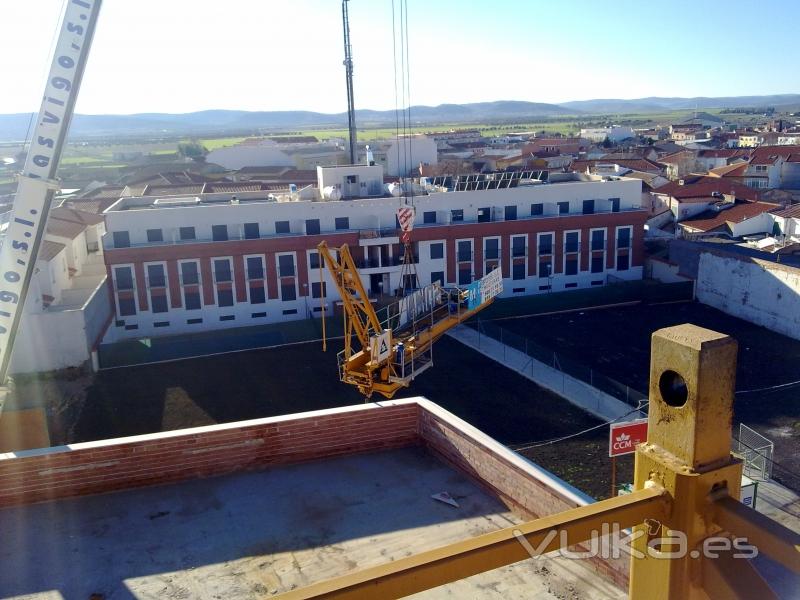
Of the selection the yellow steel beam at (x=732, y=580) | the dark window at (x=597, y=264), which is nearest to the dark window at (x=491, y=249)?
the dark window at (x=597, y=264)

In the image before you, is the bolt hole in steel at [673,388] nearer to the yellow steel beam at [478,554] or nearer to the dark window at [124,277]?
the yellow steel beam at [478,554]

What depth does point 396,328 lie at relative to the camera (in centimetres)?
2750

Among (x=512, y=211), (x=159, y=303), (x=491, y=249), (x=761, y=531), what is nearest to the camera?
(x=761, y=531)

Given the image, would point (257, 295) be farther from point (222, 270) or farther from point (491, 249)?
point (491, 249)

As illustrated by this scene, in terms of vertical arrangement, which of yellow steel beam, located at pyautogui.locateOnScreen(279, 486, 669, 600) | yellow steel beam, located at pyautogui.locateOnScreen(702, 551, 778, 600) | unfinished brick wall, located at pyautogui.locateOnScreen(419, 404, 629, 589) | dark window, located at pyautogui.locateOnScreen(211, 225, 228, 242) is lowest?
dark window, located at pyautogui.locateOnScreen(211, 225, 228, 242)

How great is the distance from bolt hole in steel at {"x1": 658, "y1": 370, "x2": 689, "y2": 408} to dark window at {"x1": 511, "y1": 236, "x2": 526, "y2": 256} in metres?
39.3

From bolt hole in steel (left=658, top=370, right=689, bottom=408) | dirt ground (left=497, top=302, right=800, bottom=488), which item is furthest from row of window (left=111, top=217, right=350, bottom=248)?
bolt hole in steel (left=658, top=370, right=689, bottom=408)

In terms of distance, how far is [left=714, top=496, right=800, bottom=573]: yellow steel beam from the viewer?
2.35m

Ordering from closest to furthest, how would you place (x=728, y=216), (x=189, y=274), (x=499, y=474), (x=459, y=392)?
1. (x=499, y=474)
2. (x=459, y=392)
3. (x=189, y=274)
4. (x=728, y=216)

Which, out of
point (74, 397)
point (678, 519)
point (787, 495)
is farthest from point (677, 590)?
point (74, 397)

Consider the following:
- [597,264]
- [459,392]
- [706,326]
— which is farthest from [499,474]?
[597,264]

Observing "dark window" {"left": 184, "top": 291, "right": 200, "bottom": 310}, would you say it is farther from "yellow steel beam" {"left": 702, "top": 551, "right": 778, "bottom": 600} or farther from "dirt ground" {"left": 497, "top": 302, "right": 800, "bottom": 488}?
"yellow steel beam" {"left": 702, "top": 551, "right": 778, "bottom": 600}

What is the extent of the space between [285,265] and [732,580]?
36.6 m

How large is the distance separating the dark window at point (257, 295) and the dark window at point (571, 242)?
17.7 meters
